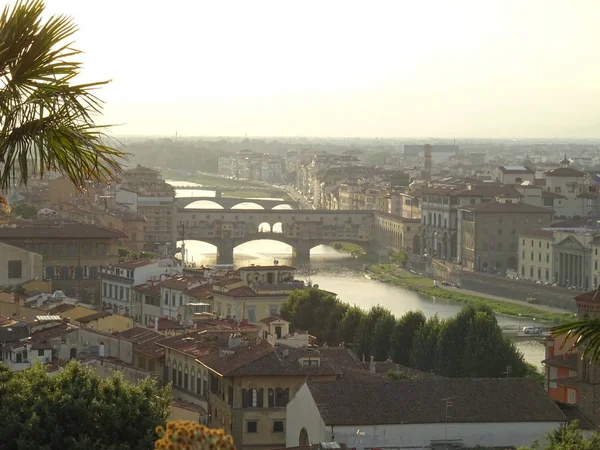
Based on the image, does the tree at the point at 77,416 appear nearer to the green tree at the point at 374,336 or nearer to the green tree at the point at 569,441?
the green tree at the point at 569,441

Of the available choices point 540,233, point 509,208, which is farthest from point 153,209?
point 540,233

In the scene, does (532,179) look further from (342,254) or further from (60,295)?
(60,295)

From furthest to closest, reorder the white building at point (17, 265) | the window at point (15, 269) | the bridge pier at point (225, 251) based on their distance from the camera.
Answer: the bridge pier at point (225, 251), the window at point (15, 269), the white building at point (17, 265)

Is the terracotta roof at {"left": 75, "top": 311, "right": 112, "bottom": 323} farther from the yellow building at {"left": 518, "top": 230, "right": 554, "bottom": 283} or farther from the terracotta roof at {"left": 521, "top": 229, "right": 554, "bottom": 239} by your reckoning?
the terracotta roof at {"left": 521, "top": 229, "right": 554, "bottom": 239}

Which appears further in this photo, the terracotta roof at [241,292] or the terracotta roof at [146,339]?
the terracotta roof at [241,292]

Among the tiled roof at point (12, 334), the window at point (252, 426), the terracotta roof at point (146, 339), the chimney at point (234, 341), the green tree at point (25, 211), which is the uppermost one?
the chimney at point (234, 341)

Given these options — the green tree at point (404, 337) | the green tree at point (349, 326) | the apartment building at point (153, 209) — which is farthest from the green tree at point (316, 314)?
the apartment building at point (153, 209)
